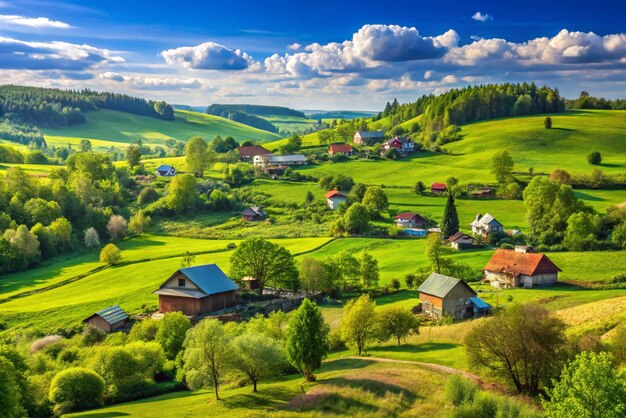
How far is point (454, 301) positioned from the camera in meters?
56.5

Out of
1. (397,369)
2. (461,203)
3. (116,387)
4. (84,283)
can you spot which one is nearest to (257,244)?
(84,283)

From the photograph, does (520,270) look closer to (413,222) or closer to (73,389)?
(413,222)

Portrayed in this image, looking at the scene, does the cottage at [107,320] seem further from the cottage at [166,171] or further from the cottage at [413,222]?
the cottage at [166,171]

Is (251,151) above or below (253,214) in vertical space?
above

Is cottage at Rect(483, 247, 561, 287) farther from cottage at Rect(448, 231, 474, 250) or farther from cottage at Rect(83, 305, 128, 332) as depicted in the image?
cottage at Rect(83, 305, 128, 332)

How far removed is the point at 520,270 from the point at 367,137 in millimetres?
120646

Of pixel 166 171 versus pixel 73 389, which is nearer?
pixel 73 389

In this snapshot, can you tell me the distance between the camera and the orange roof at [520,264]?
64438 millimetres

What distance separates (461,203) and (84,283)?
6603 centimetres

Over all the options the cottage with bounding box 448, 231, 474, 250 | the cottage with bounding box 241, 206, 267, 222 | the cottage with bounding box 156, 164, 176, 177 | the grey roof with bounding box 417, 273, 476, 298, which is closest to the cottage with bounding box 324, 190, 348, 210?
the cottage with bounding box 241, 206, 267, 222

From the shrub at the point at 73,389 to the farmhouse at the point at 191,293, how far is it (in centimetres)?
2325

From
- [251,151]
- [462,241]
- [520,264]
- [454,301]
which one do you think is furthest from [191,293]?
[251,151]

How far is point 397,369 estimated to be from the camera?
36.9 metres

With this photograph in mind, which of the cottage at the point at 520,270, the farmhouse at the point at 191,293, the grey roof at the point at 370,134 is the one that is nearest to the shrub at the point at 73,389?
the farmhouse at the point at 191,293
